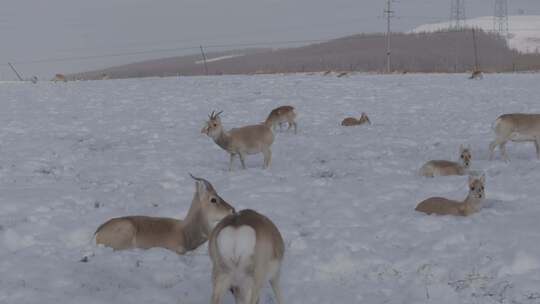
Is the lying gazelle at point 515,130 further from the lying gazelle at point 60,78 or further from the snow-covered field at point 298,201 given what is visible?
the lying gazelle at point 60,78

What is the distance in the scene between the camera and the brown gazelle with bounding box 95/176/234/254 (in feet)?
25.0

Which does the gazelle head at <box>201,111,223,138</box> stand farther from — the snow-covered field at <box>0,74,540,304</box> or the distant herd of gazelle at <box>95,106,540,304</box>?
the snow-covered field at <box>0,74,540,304</box>

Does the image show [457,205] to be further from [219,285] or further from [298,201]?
[219,285]

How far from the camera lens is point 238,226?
5242 millimetres

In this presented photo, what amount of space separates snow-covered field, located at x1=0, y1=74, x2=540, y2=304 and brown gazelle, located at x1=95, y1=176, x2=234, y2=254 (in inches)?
8.6

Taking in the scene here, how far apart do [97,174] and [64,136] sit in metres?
5.84

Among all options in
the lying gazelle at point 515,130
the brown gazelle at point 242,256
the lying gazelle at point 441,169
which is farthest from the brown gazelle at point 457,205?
the lying gazelle at point 515,130

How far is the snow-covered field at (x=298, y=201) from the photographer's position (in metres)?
6.48

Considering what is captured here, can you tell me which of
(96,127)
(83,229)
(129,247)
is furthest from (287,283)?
(96,127)

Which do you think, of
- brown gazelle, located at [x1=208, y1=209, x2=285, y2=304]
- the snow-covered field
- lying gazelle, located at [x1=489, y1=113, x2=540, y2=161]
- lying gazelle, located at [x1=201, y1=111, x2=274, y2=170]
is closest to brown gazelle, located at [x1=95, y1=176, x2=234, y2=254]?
the snow-covered field

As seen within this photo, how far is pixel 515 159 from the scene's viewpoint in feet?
44.8

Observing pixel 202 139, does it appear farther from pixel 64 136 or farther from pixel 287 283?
pixel 287 283

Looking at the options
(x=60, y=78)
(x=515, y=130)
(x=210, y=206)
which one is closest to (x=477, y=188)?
(x=210, y=206)

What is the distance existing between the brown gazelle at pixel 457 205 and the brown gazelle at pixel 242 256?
4122 millimetres
